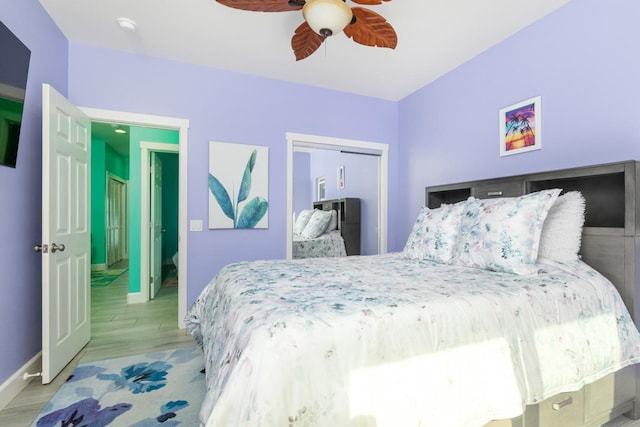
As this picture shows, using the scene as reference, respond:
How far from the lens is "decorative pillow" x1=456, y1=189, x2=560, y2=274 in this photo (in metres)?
1.67

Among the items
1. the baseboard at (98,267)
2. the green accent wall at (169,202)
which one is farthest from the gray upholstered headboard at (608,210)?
the baseboard at (98,267)

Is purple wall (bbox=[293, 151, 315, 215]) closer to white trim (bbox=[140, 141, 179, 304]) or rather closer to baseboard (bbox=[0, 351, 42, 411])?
white trim (bbox=[140, 141, 179, 304])

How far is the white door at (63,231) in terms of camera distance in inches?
79.7

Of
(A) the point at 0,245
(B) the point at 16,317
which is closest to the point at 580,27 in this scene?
(A) the point at 0,245

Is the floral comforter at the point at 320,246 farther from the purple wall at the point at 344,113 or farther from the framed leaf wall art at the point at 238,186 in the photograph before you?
the framed leaf wall art at the point at 238,186

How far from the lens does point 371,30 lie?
74.6 inches

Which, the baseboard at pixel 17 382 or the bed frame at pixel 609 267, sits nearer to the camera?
the bed frame at pixel 609 267

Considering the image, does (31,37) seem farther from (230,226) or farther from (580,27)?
(580,27)

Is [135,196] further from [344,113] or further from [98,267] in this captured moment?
[98,267]

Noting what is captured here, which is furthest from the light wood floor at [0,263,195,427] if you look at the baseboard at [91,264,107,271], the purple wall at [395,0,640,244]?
the purple wall at [395,0,640,244]

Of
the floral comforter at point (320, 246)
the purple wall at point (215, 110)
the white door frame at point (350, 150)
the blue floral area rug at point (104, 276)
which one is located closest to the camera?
the purple wall at point (215, 110)

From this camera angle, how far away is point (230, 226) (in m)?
3.24

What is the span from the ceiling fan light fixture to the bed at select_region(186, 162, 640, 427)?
135 centimetres

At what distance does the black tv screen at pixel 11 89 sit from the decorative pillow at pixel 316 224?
283 centimetres
